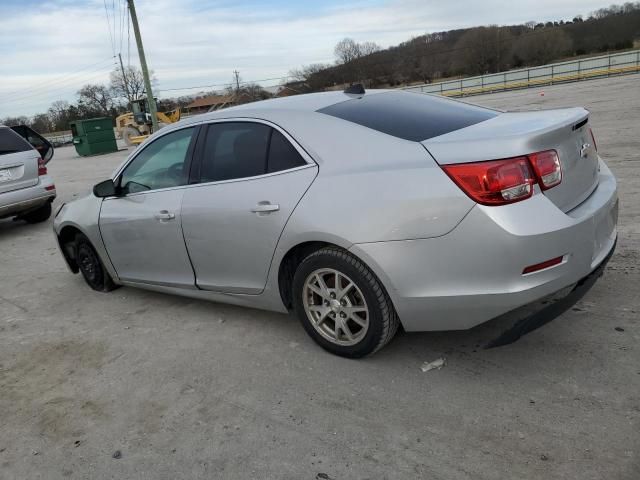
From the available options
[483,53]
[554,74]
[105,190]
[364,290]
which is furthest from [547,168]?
[483,53]

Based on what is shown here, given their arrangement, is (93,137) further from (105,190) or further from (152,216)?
(152,216)

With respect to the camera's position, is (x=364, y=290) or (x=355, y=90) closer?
(x=364, y=290)

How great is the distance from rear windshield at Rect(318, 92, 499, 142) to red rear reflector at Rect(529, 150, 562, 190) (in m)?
0.58

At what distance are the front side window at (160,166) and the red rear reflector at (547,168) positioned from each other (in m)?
2.38

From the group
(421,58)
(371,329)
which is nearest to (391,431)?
(371,329)

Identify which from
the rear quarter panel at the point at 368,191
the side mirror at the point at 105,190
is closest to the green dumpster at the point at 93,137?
the side mirror at the point at 105,190

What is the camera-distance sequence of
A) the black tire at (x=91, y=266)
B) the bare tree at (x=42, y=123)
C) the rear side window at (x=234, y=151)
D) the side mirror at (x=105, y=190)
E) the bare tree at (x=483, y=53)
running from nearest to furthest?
the rear side window at (x=234, y=151) < the side mirror at (x=105, y=190) < the black tire at (x=91, y=266) < the bare tree at (x=483, y=53) < the bare tree at (x=42, y=123)

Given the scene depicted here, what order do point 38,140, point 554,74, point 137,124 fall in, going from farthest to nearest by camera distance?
1. point 554,74
2. point 137,124
3. point 38,140

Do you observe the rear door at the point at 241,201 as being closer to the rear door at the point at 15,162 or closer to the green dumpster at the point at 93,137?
the rear door at the point at 15,162

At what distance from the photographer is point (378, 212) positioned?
2.78 m

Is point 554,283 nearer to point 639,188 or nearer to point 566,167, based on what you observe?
Result: point 566,167

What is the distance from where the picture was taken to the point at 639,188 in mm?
6230

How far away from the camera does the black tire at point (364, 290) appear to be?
2.91 metres

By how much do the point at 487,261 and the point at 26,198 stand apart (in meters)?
7.74
